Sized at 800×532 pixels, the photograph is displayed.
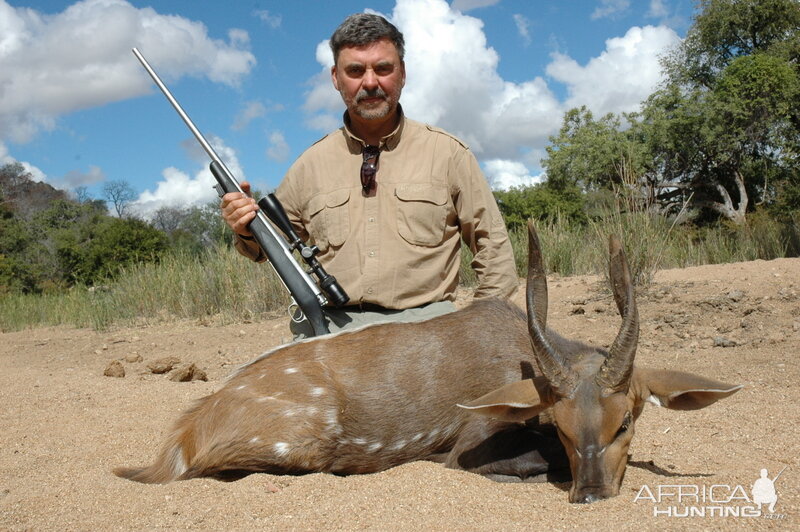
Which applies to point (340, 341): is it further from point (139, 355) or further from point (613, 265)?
point (139, 355)

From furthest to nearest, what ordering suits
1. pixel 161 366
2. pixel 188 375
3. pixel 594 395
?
1. pixel 161 366
2. pixel 188 375
3. pixel 594 395

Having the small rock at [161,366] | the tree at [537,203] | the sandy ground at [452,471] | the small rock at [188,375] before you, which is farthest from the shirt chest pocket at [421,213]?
the tree at [537,203]

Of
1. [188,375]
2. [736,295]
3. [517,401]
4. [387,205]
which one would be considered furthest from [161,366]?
[736,295]

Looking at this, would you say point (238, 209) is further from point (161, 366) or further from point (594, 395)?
point (161, 366)

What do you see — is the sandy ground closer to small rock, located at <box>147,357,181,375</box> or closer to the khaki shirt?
small rock, located at <box>147,357,181,375</box>

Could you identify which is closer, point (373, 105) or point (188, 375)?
point (373, 105)

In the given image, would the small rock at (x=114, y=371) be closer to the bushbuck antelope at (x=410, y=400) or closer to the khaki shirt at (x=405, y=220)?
the khaki shirt at (x=405, y=220)

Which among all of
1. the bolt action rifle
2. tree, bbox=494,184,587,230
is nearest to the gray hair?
the bolt action rifle

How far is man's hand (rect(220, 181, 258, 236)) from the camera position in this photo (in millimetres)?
5301

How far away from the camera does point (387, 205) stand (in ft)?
17.3

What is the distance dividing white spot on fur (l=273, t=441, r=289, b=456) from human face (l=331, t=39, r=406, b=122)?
8.29ft

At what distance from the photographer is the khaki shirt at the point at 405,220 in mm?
5156

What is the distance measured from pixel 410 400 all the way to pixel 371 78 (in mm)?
2459

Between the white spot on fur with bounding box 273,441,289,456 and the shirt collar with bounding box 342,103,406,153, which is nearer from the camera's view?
the white spot on fur with bounding box 273,441,289,456
